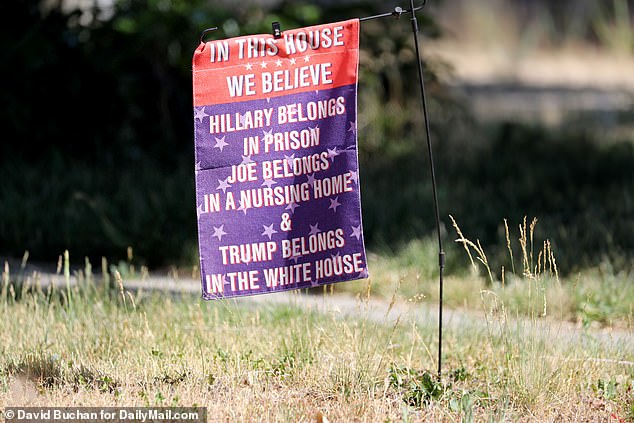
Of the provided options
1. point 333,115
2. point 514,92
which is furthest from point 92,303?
point 514,92

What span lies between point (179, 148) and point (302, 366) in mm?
5319

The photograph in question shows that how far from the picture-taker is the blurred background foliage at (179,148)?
7.66 metres

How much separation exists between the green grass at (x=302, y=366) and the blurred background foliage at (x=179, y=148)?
187 centimetres

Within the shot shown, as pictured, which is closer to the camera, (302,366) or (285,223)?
(285,223)

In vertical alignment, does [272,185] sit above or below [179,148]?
below

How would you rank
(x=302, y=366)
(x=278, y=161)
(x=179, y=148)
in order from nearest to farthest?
(x=278, y=161) < (x=302, y=366) < (x=179, y=148)

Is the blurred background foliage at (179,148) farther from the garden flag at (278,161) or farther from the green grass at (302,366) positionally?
the garden flag at (278,161)

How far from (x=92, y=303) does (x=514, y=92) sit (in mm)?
11126

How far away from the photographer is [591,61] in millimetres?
18812

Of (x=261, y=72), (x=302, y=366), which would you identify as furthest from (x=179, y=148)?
(x=261, y=72)

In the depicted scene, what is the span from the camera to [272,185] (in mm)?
4516

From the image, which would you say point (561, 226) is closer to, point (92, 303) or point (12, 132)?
point (92, 303)

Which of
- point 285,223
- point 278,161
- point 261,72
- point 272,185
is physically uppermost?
point 261,72

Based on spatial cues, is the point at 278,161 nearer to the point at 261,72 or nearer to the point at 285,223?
the point at 285,223
